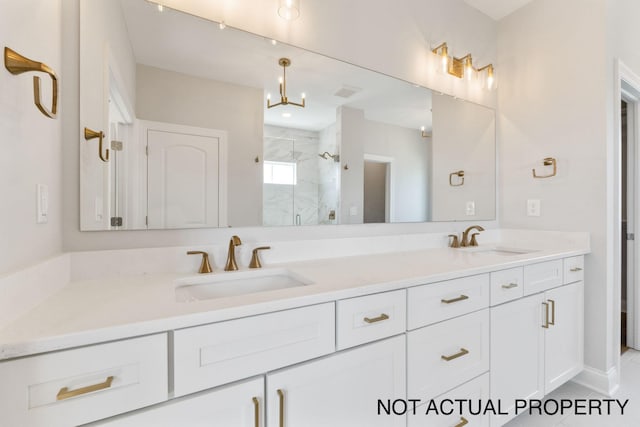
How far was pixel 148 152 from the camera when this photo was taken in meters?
1.20

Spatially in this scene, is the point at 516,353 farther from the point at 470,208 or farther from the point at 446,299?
the point at 470,208

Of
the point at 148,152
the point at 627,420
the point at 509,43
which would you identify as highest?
the point at 509,43

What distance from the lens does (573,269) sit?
1.82 metres

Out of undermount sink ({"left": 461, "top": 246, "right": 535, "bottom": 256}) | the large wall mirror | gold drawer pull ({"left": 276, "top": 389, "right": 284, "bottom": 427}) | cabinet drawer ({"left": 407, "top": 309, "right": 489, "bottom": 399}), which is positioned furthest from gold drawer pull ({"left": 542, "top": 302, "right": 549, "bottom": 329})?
gold drawer pull ({"left": 276, "top": 389, "right": 284, "bottom": 427})

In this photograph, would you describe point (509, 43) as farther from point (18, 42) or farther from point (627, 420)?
point (18, 42)

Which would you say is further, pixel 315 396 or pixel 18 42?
pixel 315 396

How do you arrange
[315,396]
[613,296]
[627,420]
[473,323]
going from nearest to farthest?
1. [315,396]
2. [473,323]
3. [627,420]
4. [613,296]

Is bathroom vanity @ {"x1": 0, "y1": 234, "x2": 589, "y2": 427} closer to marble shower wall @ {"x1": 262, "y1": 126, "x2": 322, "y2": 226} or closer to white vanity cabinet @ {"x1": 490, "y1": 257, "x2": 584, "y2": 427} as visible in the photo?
white vanity cabinet @ {"x1": 490, "y1": 257, "x2": 584, "y2": 427}

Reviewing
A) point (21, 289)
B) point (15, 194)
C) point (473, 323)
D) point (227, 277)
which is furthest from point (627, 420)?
point (15, 194)

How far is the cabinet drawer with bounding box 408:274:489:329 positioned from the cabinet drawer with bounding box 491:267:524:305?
6 centimetres

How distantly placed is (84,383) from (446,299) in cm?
115

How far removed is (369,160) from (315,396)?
4.13 ft

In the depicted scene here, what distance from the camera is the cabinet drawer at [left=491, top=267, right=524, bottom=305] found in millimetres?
1378

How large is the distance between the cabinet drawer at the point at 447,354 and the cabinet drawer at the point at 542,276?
38 cm
